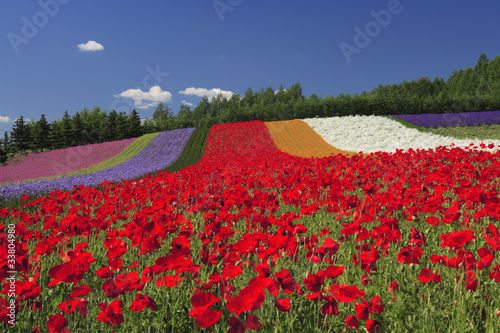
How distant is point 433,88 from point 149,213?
401 ft

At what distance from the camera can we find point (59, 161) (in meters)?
35.6

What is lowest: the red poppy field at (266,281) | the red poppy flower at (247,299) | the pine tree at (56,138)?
the red poppy field at (266,281)

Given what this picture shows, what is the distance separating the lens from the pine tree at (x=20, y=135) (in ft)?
174

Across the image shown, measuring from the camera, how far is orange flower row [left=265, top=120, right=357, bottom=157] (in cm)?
2422

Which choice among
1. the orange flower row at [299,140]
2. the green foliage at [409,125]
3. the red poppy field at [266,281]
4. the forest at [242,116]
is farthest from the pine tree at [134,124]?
A: the red poppy field at [266,281]

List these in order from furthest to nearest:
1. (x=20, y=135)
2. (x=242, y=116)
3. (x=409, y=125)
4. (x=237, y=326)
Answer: (x=242, y=116) → (x=20, y=135) → (x=409, y=125) → (x=237, y=326)

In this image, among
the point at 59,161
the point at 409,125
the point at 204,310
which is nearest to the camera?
the point at 204,310

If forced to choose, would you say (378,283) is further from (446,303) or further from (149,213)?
(149,213)

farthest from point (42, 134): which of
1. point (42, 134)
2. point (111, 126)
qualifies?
point (111, 126)

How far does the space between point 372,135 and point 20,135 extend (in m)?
59.5

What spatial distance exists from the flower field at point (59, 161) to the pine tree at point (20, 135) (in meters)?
13.9

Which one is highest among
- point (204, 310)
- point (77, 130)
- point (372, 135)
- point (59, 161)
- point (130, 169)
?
point (77, 130)

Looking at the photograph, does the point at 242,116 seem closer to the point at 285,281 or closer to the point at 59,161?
the point at 59,161

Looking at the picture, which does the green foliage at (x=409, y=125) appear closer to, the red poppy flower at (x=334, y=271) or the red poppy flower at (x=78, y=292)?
the red poppy flower at (x=334, y=271)
